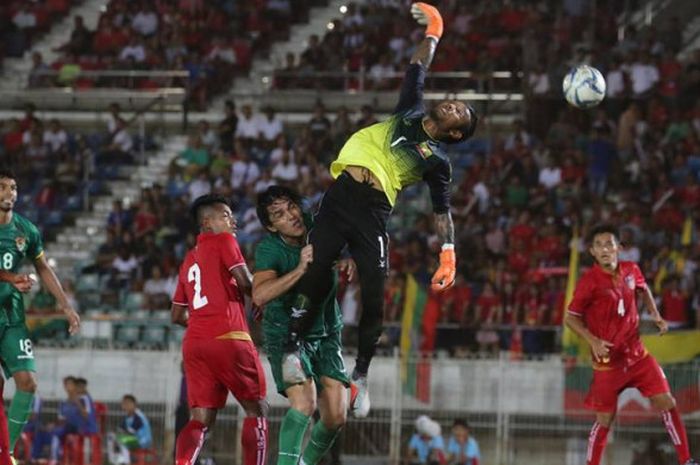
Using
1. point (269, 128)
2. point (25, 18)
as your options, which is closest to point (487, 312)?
point (269, 128)

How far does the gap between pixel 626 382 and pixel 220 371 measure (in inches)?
180

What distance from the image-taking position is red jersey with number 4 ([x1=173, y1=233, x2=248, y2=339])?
523 inches

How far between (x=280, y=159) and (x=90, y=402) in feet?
28.2

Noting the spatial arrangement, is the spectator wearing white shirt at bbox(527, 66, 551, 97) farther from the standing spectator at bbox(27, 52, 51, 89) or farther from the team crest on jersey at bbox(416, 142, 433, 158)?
the team crest on jersey at bbox(416, 142, 433, 158)

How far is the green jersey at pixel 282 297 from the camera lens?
41.8 ft

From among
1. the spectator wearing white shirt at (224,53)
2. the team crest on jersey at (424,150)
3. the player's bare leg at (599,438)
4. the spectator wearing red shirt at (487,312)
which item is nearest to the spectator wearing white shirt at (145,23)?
the spectator wearing white shirt at (224,53)

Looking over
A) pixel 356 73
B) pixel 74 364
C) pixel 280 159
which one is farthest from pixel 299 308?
pixel 356 73

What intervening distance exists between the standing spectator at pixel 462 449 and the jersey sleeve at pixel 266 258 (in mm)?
9859

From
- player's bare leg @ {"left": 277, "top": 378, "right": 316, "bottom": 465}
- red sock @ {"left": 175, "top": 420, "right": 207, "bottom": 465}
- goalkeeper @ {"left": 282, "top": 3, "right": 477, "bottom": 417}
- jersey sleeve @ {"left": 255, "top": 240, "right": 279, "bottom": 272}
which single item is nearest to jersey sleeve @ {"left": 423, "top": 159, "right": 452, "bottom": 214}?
goalkeeper @ {"left": 282, "top": 3, "right": 477, "bottom": 417}

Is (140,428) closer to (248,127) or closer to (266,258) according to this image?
(248,127)

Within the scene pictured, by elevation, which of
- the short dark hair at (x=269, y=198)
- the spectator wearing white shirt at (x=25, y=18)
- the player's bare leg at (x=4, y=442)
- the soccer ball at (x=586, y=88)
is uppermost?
the spectator wearing white shirt at (x=25, y=18)

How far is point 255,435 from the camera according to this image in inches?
518

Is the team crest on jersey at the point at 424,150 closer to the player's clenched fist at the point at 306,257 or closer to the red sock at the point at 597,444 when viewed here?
the player's clenched fist at the point at 306,257

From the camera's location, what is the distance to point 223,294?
13.3 metres
